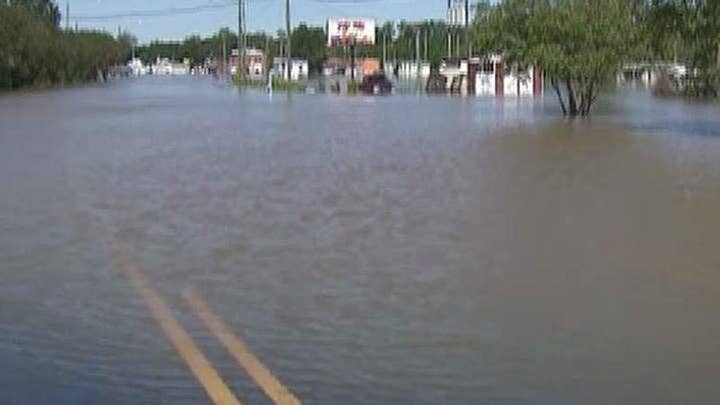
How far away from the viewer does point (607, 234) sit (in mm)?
13602

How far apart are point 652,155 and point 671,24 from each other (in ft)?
18.4

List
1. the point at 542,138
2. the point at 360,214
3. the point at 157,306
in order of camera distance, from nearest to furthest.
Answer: the point at 157,306 < the point at 360,214 < the point at 542,138

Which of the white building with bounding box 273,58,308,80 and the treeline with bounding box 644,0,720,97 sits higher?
the treeline with bounding box 644,0,720,97

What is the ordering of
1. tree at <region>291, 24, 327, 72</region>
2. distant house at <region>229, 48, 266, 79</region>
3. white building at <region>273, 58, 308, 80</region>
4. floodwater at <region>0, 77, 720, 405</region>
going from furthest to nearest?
tree at <region>291, 24, 327, 72</region> < distant house at <region>229, 48, 266, 79</region> < white building at <region>273, 58, 308, 80</region> < floodwater at <region>0, 77, 720, 405</region>

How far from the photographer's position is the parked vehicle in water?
81812 millimetres

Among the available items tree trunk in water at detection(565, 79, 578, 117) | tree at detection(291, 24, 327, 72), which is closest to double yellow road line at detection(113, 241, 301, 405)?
tree trunk in water at detection(565, 79, 578, 117)

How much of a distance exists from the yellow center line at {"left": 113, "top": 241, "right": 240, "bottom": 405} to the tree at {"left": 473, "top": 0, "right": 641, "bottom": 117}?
3447cm

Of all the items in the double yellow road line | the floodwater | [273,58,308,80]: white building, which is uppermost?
[273,58,308,80]: white building

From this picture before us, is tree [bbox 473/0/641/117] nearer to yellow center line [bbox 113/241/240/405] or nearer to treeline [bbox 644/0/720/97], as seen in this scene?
treeline [bbox 644/0/720/97]

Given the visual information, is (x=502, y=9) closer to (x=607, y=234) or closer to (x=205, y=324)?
(x=607, y=234)

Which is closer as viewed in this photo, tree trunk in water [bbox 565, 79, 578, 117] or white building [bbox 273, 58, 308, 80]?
tree trunk in water [bbox 565, 79, 578, 117]

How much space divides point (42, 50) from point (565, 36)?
2355 inches

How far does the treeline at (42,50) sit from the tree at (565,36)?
144 ft

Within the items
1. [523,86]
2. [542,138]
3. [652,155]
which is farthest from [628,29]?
[523,86]
